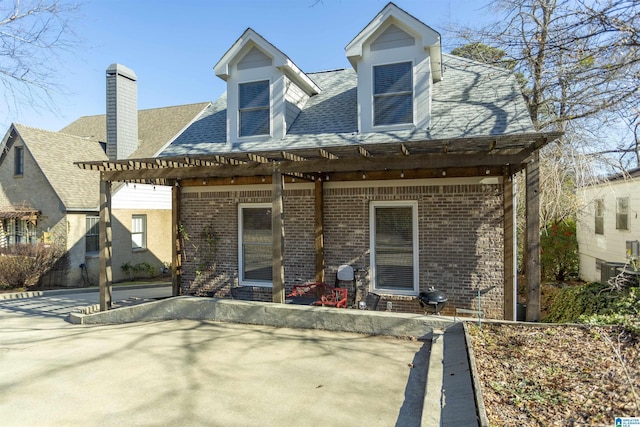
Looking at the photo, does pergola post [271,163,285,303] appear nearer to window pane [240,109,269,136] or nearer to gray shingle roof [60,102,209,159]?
window pane [240,109,269,136]

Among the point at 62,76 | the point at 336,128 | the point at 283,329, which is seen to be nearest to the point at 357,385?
the point at 283,329

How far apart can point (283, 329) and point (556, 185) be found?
23.8 ft

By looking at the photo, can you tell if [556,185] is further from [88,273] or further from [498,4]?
[88,273]

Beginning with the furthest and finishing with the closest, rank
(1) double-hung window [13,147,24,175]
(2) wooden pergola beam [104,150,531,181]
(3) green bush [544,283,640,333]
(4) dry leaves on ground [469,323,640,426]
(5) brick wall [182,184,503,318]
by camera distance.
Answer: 1. (1) double-hung window [13,147,24,175]
2. (5) brick wall [182,184,503,318]
3. (2) wooden pergola beam [104,150,531,181]
4. (3) green bush [544,283,640,333]
5. (4) dry leaves on ground [469,323,640,426]

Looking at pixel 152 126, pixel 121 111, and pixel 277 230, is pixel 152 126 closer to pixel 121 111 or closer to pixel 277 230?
pixel 121 111

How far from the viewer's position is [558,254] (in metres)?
14.7

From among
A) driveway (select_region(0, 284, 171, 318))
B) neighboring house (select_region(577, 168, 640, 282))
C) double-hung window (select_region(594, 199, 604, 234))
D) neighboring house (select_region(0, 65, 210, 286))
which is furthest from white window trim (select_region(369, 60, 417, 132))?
double-hung window (select_region(594, 199, 604, 234))

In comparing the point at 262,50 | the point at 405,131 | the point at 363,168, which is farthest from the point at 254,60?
the point at 363,168

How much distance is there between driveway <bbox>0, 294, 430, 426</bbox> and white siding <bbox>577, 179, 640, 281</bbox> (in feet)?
24.3

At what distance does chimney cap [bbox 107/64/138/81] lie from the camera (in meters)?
15.9

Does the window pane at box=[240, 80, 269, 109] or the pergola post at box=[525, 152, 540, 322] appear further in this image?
the window pane at box=[240, 80, 269, 109]

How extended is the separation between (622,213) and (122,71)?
18.7 meters

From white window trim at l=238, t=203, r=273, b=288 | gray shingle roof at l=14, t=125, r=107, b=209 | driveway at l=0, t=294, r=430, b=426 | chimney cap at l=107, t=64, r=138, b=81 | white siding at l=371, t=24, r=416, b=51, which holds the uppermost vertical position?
chimney cap at l=107, t=64, r=138, b=81

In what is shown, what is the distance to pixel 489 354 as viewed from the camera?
487 cm
